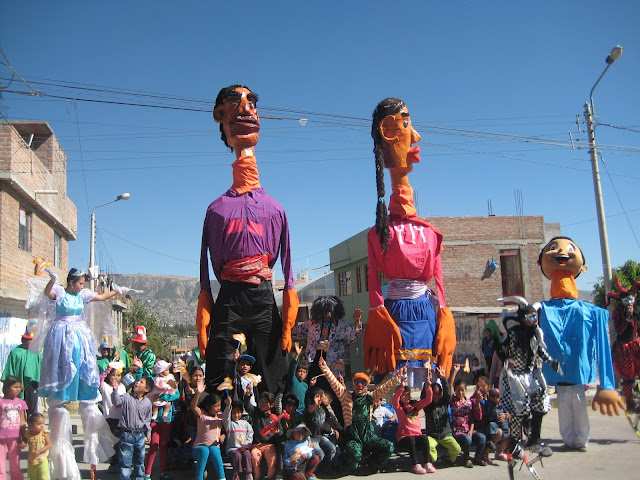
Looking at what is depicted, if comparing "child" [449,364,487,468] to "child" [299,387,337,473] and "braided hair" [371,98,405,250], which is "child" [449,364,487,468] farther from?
"braided hair" [371,98,405,250]

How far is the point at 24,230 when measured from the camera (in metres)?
13.2

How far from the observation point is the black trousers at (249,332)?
582 centimetres

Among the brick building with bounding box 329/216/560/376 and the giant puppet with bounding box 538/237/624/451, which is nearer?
the giant puppet with bounding box 538/237/624/451

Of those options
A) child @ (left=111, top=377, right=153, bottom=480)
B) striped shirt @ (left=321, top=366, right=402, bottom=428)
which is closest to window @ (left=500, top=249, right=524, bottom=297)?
striped shirt @ (left=321, top=366, right=402, bottom=428)

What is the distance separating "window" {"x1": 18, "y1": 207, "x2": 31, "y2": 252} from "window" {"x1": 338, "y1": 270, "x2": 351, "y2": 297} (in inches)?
429

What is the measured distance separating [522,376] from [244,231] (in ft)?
9.27

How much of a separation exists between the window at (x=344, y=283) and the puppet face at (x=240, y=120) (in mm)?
15285

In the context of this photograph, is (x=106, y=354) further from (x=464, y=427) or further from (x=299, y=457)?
(x=464, y=427)

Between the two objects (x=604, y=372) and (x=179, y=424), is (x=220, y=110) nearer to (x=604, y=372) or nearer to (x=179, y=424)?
(x=179, y=424)

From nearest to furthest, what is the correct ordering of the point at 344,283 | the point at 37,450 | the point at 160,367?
the point at 37,450 → the point at 160,367 → the point at 344,283

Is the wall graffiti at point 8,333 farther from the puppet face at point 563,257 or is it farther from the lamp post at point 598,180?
the lamp post at point 598,180

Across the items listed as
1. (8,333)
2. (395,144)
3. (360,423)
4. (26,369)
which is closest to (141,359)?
(26,369)

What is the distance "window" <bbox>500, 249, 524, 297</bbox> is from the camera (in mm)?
18922

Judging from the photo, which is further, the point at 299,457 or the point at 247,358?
the point at 247,358
